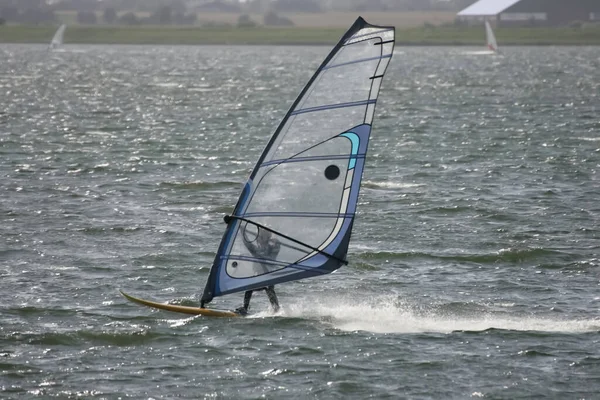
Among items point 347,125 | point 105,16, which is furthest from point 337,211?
point 105,16

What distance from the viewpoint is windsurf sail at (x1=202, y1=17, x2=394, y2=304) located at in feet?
39.7

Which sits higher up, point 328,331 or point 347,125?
point 347,125

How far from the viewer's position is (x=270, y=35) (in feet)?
499

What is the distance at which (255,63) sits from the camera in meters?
99.4

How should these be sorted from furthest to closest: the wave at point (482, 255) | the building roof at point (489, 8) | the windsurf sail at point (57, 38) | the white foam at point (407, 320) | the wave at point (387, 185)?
the building roof at point (489, 8), the windsurf sail at point (57, 38), the wave at point (387, 185), the wave at point (482, 255), the white foam at point (407, 320)

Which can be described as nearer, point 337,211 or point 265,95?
point 337,211

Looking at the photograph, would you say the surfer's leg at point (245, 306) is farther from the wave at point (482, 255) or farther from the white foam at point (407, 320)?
the wave at point (482, 255)

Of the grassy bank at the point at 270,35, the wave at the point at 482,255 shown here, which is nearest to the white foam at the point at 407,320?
the wave at the point at 482,255

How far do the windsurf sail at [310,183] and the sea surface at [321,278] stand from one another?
70cm

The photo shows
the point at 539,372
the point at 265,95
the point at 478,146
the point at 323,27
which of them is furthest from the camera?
the point at 323,27

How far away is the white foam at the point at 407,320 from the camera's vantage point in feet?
41.7

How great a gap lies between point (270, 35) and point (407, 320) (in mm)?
140905

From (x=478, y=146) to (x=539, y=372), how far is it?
19759 mm

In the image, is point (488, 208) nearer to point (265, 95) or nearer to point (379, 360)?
point (379, 360)
